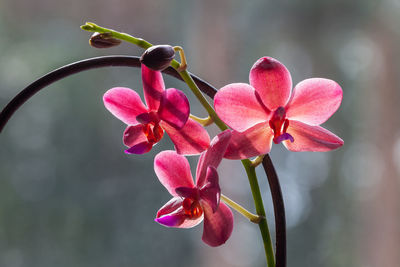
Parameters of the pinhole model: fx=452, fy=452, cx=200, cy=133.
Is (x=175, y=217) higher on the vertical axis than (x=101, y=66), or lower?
lower

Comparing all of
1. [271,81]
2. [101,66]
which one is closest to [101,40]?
[101,66]

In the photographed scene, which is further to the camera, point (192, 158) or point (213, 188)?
point (192, 158)

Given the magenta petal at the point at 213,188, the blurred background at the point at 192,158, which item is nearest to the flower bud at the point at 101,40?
the magenta petal at the point at 213,188

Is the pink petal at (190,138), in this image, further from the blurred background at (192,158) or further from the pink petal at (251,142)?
the blurred background at (192,158)

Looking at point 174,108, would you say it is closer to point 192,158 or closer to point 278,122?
point 278,122

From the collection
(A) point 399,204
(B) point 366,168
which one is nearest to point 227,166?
(B) point 366,168

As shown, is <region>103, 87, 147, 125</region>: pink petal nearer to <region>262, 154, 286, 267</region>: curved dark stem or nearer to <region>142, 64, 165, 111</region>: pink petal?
<region>142, 64, 165, 111</region>: pink petal
